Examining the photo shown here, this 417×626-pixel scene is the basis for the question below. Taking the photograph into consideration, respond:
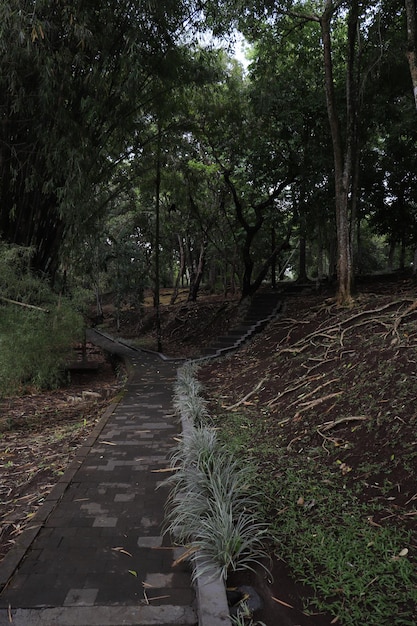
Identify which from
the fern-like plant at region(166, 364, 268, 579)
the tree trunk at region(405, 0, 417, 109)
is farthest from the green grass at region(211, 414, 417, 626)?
the tree trunk at region(405, 0, 417, 109)

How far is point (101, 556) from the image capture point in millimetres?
2752

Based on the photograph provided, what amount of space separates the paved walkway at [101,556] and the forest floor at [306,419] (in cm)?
33

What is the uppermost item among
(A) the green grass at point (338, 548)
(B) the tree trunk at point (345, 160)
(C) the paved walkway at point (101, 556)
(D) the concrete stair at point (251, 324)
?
(B) the tree trunk at point (345, 160)

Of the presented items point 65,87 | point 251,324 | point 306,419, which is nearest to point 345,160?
point 65,87

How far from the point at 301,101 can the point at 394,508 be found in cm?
998

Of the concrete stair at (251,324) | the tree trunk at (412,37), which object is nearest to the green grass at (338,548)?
the tree trunk at (412,37)

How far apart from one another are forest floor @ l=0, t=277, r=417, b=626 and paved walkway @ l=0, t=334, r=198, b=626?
1.07ft

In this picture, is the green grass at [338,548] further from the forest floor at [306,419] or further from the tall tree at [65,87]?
the tall tree at [65,87]

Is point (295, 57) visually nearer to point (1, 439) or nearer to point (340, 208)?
point (340, 208)

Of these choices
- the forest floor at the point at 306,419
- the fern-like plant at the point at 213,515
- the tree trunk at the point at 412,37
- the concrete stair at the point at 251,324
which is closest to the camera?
the fern-like plant at the point at 213,515

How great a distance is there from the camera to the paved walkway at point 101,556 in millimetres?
2279

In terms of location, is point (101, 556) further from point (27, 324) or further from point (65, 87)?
point (65, 87)

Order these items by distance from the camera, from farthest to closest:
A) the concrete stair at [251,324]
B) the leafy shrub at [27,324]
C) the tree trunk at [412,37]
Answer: the concrete stair at [251,324] → the leafy shrub at [27,324] → the tree trunk at [412,37]

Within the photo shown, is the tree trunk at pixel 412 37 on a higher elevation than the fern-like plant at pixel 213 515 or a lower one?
higher
